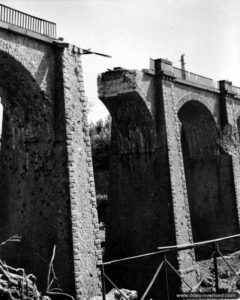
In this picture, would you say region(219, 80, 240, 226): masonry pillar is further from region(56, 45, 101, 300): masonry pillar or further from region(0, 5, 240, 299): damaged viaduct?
region(56, 45, 101, 300): masonry pillar

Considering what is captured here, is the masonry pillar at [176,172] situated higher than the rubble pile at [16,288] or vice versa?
the masonry pillar at [176,172]

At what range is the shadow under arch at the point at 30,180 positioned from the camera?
36.0 feet

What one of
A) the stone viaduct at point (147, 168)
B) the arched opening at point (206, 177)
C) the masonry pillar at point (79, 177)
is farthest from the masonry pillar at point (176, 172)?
the masonry pillar at point (79, 177)

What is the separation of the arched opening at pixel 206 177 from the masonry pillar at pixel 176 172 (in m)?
3.14

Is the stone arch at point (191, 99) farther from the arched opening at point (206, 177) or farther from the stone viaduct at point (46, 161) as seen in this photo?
the stone viaduct at point (46, 161)

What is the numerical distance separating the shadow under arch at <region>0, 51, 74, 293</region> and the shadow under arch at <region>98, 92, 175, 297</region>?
175 inches

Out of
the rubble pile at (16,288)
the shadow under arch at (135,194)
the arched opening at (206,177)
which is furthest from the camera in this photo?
the arched opening at (206,177)

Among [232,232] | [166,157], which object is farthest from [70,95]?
[232,232]

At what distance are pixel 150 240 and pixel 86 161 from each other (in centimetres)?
520

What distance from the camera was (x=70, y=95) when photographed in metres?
11.5

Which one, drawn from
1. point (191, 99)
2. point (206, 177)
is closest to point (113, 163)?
point (191, 99)

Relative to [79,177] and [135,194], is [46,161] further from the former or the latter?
[135,194]

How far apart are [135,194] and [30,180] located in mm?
5193

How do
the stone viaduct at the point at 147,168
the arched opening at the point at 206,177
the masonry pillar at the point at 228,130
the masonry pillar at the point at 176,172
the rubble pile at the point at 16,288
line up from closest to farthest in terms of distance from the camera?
the rubble pile at the point at 16,288 → the masonry pillar at the point at 176,172 → the stone viaduct at the point at 147,168 → the arched opening at the point at 206,177 → the masonry pillar at the point at 228,130
